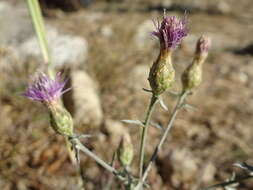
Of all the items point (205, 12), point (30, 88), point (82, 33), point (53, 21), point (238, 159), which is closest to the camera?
point (30, 88)

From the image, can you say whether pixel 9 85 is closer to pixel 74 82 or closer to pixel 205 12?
pixel 74 82

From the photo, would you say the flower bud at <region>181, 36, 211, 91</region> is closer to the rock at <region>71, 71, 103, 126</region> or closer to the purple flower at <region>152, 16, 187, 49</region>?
the purple flower at <region>152, 16, 187, 49</region>

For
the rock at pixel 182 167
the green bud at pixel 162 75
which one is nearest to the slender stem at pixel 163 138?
the green bud at pixel 162 75

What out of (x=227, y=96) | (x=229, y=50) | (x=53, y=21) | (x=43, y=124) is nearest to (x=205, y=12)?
(x=229, y=50)

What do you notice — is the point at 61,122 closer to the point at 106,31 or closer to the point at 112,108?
the point at 112,108

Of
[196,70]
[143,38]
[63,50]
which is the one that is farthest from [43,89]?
[143,38]

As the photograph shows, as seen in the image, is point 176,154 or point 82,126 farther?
point 82,126

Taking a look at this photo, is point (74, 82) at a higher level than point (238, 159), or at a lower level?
higher

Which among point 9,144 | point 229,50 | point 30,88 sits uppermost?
point 30,88
